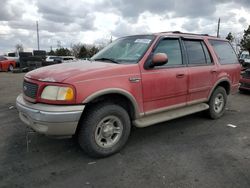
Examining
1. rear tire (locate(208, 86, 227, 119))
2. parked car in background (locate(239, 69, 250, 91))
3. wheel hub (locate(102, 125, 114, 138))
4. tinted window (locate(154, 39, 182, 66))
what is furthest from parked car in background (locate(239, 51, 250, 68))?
wheel hub (locate(102, 125, 114, 138))

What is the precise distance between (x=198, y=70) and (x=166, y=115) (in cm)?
120

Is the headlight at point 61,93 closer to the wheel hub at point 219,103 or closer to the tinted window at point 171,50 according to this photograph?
the tinted window at point 171,50

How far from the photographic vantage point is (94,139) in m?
3.66

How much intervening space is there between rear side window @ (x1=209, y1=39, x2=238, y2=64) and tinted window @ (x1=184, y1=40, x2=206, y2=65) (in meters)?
0.54

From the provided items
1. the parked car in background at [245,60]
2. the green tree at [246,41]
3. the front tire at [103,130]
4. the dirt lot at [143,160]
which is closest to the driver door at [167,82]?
the front tire at [103,130]

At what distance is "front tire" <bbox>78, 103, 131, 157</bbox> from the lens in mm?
3588

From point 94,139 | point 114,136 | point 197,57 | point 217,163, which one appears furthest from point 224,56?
point 94,139

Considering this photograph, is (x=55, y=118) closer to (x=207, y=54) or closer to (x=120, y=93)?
(x=120, y=93)

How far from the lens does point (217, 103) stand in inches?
235

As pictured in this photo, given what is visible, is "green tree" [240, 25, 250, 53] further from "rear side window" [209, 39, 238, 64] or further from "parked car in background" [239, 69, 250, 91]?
"rear side window" [209, 39, 238, 64]

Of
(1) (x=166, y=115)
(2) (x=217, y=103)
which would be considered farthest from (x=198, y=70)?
(2) (x=217, y=103)

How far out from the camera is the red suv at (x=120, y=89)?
3.37 metres

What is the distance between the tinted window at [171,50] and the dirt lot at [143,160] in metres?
1.39

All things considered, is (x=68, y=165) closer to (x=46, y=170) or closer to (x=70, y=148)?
(x=46, y=170)
